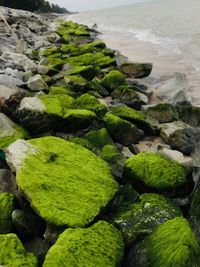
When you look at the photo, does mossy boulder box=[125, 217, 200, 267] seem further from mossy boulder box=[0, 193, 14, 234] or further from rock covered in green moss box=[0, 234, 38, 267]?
mossy boulder box=[0, 193, 14, 234]

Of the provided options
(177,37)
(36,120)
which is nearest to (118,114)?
(36,120)

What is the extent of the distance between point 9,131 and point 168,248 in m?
3.24

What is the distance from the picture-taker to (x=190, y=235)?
3453mm

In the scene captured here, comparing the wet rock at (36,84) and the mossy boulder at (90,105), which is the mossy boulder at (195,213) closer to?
the mossy boulder at (90,105)

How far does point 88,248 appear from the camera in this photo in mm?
3434

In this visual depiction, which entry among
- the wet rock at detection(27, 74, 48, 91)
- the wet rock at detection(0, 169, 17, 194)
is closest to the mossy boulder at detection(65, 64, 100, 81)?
the wet rock at detection(27, 74, 48, 91)

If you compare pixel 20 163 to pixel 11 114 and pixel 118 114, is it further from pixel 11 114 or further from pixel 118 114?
pixel 118 114

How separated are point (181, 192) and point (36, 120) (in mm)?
2722

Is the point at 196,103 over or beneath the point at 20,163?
beneath

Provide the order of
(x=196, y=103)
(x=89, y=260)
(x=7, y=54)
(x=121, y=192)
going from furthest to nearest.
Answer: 1. (x=7, y=54)
2. (x=196, y=103)
3. (x=121, y=192)
4. (x=89, y=260)

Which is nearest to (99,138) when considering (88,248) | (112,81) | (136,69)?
(88,248)

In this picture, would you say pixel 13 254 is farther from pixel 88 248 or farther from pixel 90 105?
pixel 90 105

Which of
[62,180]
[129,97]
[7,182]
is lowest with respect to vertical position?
[129,97]

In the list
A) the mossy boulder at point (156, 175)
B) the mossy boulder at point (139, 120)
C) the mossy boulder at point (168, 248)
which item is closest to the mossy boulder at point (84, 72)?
the mossy boulder at point (139, 120)
